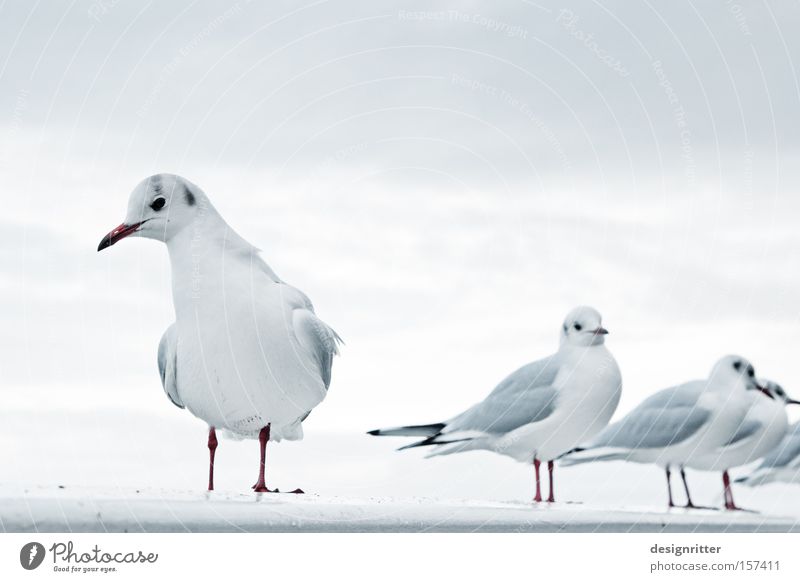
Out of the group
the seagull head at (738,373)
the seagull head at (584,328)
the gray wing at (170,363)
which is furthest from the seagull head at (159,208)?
the seagull head at (738,373)

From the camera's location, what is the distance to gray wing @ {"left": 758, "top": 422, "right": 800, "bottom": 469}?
7.49 metres

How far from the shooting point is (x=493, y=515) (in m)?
5.33

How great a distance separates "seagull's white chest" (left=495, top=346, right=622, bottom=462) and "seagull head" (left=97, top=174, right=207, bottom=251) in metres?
2.47

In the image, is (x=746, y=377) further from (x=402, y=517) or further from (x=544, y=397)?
(x=402, y=517)

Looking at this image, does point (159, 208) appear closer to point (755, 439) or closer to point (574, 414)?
point (574, 414)

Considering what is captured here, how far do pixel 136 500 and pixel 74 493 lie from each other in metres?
0.26

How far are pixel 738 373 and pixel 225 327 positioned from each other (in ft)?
12.7

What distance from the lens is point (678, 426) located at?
23.0 feet

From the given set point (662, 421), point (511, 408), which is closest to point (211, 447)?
point (511, 408)

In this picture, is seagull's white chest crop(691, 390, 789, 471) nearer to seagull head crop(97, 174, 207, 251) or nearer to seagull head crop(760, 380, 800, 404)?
seagull head crop(760, 380, 800, 404)

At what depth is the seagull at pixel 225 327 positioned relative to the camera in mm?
5234
